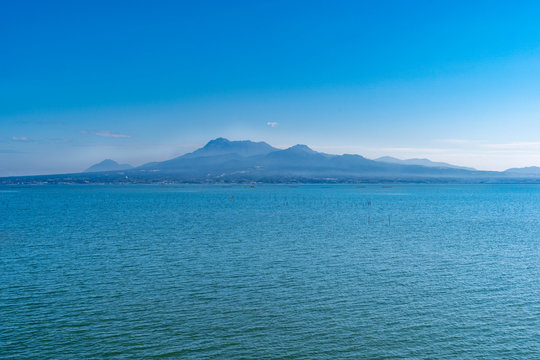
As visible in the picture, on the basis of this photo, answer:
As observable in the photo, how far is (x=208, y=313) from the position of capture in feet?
74.8

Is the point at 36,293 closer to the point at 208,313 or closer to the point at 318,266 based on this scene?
the point at 208,313

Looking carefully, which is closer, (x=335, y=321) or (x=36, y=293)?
(x=335, y=321)

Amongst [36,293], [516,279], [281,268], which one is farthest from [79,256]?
[516,279]

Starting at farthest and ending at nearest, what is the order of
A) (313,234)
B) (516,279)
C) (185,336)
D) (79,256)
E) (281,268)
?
(313,234) < (79,256) < (281,268) < (516,279) < (185,336)

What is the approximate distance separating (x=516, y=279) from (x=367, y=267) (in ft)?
34.6

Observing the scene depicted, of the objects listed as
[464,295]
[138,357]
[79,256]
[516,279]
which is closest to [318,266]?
[464,295]

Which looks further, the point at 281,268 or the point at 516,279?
the point at 281,268

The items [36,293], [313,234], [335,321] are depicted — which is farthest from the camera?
[313,234]

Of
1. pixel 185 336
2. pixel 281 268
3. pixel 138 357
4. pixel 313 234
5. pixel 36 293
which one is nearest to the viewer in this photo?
pixel 138 357

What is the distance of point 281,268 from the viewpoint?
108 feet

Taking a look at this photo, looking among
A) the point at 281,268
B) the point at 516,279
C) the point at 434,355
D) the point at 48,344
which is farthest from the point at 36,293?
the point at 516,279

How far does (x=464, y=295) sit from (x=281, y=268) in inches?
518

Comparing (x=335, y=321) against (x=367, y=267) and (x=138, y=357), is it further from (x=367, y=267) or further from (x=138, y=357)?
(x=367, y=267)

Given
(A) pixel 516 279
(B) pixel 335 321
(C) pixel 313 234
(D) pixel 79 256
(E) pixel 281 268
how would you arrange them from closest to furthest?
(B) pixel 335 321
(A) pixel 516 279
(E) pixel 281 268
(D) pixel 79 256
(C) pixel 313 234
